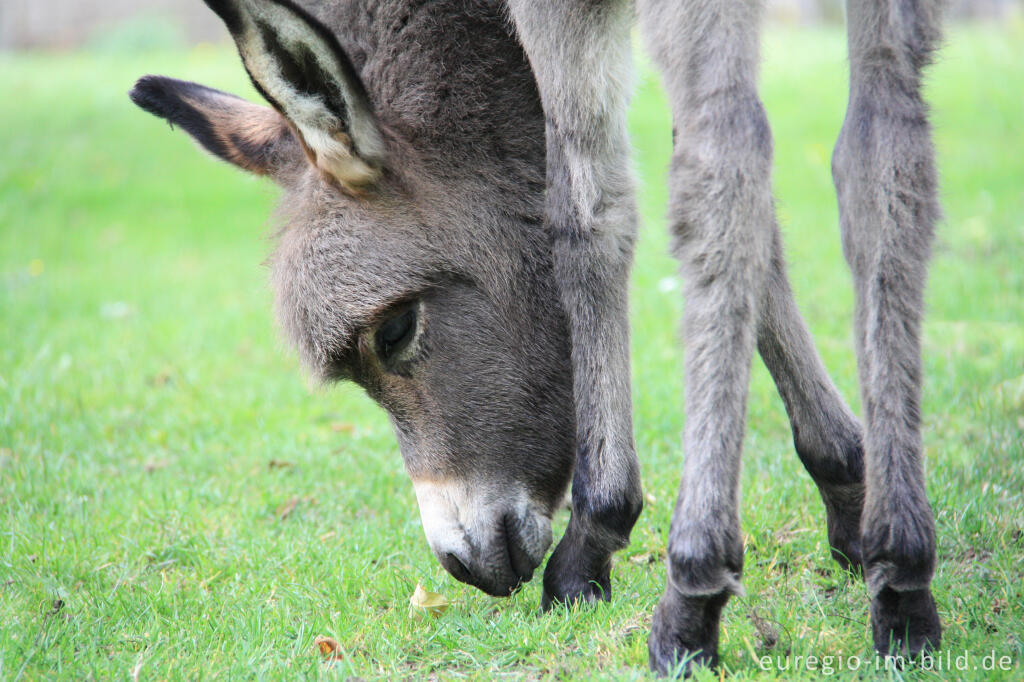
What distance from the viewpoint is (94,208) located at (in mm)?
10734

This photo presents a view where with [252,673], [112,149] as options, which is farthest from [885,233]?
[112,149]

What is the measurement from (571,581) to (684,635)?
645mm

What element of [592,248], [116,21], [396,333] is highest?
[116,21]

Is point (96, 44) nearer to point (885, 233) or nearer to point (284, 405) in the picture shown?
point (284, 405)

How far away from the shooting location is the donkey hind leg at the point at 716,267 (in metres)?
2.28

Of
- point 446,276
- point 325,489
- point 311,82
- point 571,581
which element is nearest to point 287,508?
point 325,489

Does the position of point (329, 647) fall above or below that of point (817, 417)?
below

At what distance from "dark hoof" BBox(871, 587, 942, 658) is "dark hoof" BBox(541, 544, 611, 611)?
0.88 m

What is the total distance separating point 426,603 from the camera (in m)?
3.06

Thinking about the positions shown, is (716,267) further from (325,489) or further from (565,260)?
(325,489)

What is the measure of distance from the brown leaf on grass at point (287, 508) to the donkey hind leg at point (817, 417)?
211 cm

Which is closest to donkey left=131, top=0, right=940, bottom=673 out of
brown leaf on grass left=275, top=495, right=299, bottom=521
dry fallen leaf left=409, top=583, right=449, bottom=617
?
dry fallen leaf left=409, top=583, right=449, bottom=617

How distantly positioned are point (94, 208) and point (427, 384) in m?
8.94

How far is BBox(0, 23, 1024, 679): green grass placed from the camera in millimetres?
2795
